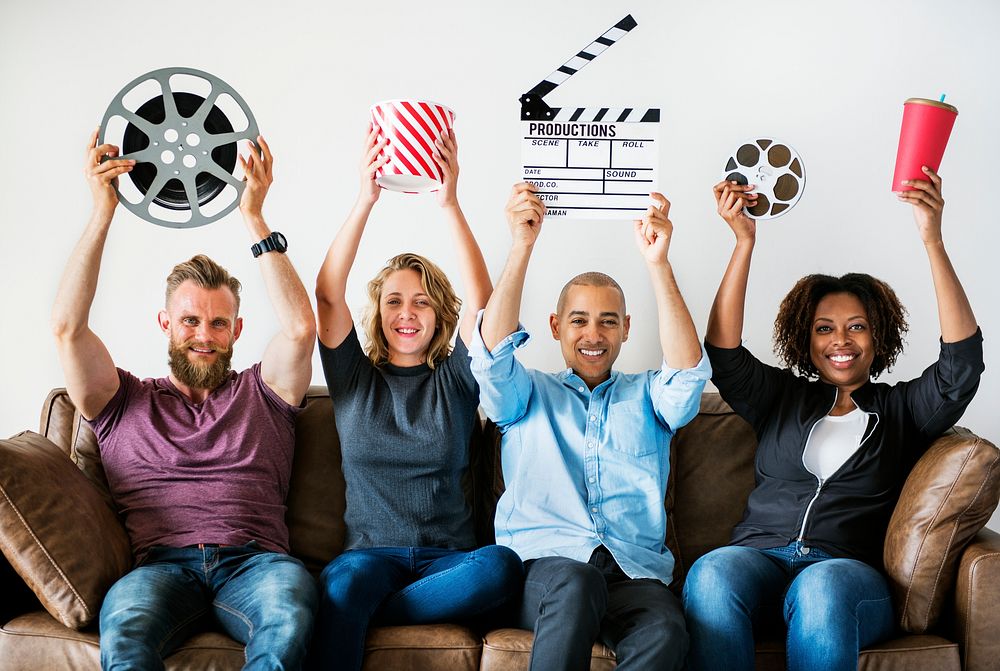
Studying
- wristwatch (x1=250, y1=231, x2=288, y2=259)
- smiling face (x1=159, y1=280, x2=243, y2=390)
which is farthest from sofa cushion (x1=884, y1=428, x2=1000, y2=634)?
smiling face (x1=159, y1=280, x2=243, y2=390)

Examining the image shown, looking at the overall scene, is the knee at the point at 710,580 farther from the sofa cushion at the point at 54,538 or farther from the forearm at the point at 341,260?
the sofa cushion at the point at 54,538

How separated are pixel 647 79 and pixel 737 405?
1.22 meters

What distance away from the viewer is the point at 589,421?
8.60ft

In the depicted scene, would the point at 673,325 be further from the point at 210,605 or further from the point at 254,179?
the point at 210,605

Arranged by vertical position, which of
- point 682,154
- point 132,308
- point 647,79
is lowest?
point 132,308

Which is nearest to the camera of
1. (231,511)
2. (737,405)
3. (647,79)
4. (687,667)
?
(687,667)

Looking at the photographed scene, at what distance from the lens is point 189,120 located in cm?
254

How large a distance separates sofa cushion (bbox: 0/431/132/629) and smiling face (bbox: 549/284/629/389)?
1.31 metres

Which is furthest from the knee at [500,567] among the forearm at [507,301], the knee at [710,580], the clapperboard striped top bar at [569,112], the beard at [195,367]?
the clapperboard striped top bar at [569,112]

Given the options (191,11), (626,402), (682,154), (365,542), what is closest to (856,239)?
(682,154)

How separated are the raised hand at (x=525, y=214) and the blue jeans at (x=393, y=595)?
2.64 feet

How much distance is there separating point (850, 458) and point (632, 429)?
586 mm

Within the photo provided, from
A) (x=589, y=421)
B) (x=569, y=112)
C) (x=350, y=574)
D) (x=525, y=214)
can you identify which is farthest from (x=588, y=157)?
(x=350, y=574)

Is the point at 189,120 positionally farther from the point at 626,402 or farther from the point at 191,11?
the point at 626,402
